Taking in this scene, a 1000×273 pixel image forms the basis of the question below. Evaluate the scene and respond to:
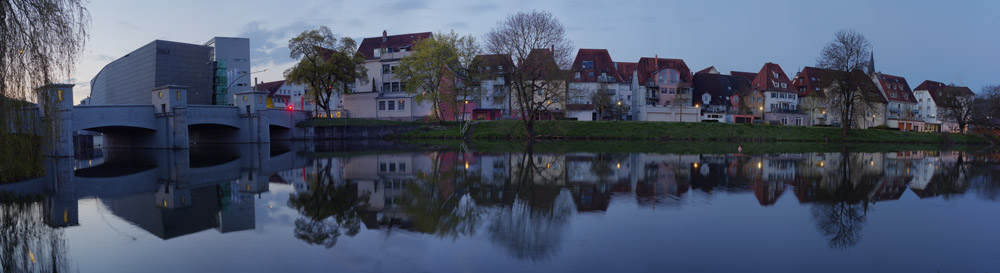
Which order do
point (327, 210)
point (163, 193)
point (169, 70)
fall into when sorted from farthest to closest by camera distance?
point (169, 70) → point (163, 193) → point (327, 210)

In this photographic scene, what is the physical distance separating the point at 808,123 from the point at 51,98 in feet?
308

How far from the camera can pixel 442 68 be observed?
59656 mm

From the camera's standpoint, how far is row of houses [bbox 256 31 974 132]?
6931 centimetres

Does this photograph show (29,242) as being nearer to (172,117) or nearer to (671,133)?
(172,117)

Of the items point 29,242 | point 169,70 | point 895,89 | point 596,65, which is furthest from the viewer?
point 895,89

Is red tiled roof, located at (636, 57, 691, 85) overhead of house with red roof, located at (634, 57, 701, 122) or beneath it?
overhead

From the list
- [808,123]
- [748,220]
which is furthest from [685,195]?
[808,123]

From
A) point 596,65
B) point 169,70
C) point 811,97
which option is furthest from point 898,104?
point 169,70

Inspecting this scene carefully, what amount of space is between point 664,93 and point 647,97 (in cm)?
305

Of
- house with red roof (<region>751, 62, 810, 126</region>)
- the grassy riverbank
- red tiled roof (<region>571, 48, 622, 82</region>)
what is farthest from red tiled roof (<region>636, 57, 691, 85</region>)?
the grassy riverbank

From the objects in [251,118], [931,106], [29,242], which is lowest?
[29,242]

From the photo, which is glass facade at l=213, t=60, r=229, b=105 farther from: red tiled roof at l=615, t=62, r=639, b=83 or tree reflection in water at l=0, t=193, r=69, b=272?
tree reflection in water at l=0, t=193, r=69, b=272

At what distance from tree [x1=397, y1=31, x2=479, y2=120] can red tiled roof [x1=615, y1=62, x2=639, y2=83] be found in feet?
101

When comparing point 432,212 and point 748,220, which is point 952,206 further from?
point 432,212
